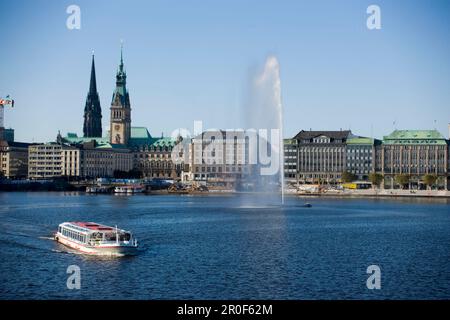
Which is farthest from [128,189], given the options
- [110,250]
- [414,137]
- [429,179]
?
[110,250]

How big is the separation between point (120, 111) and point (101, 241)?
492ft

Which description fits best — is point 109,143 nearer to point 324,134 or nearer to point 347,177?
point 324,134

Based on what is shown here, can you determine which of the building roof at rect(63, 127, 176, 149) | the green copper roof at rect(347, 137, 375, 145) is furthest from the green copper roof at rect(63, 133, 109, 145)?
the green copper roof at rect(347, 137, 375, 145)

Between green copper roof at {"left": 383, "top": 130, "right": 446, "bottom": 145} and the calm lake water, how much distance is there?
9530 cm

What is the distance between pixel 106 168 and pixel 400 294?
506 ft

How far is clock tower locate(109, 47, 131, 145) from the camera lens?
19025 centimetres

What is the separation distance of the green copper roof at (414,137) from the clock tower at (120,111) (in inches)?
2597

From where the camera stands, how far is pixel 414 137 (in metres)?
159

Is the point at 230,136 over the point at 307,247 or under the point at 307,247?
over

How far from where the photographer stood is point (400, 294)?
3142 centimetres

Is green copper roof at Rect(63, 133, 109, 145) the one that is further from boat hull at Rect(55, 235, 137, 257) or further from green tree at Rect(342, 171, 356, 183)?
boat hull at Rect(55, 235, 137, 257)

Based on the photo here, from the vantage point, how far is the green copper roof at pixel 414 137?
157750 mm

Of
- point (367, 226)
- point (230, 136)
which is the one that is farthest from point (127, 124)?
point (367, 226)
